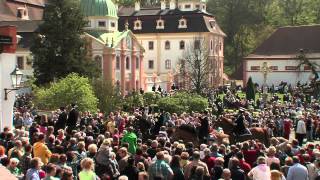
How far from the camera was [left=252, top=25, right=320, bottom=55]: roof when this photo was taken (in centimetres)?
7562

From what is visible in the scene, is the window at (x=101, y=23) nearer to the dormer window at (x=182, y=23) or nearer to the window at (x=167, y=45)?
the dormer window at (x=182, y=23)

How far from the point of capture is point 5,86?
2198 centimetres

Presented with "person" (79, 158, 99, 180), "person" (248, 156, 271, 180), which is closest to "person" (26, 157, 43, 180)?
"person" (79, 158, 99, 180)

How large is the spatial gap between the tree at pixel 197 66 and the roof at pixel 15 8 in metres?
19.3

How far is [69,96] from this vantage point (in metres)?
36.4

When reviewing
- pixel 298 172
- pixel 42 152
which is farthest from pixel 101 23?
pixel 298 172

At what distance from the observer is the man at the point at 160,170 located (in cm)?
1279

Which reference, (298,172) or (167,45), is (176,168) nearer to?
(298,172)

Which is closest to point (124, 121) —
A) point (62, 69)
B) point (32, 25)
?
point (62, 69)

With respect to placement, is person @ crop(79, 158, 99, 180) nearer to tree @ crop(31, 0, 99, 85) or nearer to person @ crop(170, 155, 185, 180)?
person @ crop(170, 155, 185, 180)

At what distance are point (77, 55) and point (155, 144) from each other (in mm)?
39054

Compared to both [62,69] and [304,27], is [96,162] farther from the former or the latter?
[304,27]

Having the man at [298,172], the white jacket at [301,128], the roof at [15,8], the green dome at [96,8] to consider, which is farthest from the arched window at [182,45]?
the man at [298,172]

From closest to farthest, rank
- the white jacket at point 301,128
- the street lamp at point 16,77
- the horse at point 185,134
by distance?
the horse at point 185,134
the street lamp at point 16,77
the white jacket at point 301,128
